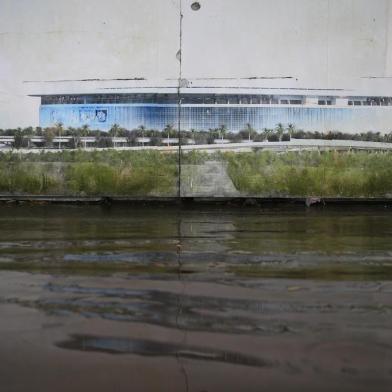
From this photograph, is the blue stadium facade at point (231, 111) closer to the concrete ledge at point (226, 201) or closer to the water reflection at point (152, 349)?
the concrete ledge at point (226, 201)

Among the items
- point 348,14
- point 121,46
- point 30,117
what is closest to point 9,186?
point 30,117

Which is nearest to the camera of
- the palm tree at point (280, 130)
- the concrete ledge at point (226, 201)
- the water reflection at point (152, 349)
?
the water reflection at point (152, 349)

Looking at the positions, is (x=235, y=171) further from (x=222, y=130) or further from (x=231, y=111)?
(x=231, y=111)

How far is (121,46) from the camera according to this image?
35.6 feet

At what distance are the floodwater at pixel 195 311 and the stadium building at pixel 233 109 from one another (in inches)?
143

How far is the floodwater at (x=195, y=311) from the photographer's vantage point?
2.80 metres

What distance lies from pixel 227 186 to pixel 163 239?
408cm

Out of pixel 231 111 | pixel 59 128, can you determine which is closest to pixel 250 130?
pixel 231 111

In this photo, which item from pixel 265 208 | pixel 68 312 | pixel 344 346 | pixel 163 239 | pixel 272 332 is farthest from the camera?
pixel 265 208

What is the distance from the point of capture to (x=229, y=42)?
423 inches

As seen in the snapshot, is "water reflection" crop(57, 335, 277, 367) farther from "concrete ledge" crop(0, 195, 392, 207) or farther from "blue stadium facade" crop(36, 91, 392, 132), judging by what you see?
"blue stadium facade" crop(36, 91, 392, 132)

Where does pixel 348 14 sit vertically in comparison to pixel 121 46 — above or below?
above

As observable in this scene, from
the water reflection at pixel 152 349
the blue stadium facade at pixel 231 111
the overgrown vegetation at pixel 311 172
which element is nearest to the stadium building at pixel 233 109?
the blue stadium facade at pixel 231 111

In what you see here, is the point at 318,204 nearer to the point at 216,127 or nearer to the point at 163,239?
the point at 216,127
